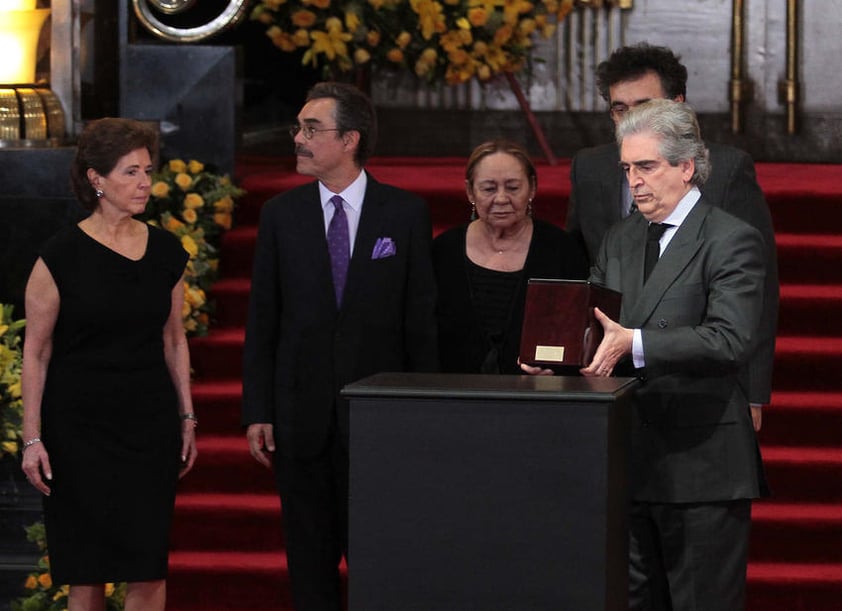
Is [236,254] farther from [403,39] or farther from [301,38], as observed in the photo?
[403,39]

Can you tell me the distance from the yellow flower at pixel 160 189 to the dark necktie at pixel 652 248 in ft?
9.56

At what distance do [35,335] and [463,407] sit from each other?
1.65 m

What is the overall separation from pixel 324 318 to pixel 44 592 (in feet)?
5.07

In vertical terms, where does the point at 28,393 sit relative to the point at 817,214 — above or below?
below

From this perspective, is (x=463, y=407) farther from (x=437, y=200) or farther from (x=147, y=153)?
(x=437, y=200)

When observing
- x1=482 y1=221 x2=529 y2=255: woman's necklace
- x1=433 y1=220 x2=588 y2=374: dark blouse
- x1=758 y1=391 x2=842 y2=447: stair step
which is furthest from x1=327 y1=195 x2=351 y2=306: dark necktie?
x1=758 y1=391 x2=842 y2=447: stair step

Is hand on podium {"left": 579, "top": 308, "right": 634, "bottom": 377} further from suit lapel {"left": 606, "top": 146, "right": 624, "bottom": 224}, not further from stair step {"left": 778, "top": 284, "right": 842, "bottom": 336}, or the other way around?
stair step {"left": 778, "top": 284, "right": 842, "bottom": 336}

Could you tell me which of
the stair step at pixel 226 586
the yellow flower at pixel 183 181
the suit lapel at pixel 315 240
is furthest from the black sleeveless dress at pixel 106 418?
the yellow flower at pixel 183 181

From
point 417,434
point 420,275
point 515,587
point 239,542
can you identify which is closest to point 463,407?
point 417,434

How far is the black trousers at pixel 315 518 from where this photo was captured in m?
4.36

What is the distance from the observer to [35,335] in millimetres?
4203

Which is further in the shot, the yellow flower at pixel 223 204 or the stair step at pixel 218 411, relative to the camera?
the yellow flower at pixel 223 204

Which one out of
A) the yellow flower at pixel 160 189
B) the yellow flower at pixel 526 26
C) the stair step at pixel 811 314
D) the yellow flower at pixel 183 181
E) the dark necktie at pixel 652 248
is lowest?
the stair step at pixel 811 314

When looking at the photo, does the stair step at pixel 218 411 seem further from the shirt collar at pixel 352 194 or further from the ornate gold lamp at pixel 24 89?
the shirt collar at pixel 352 194
